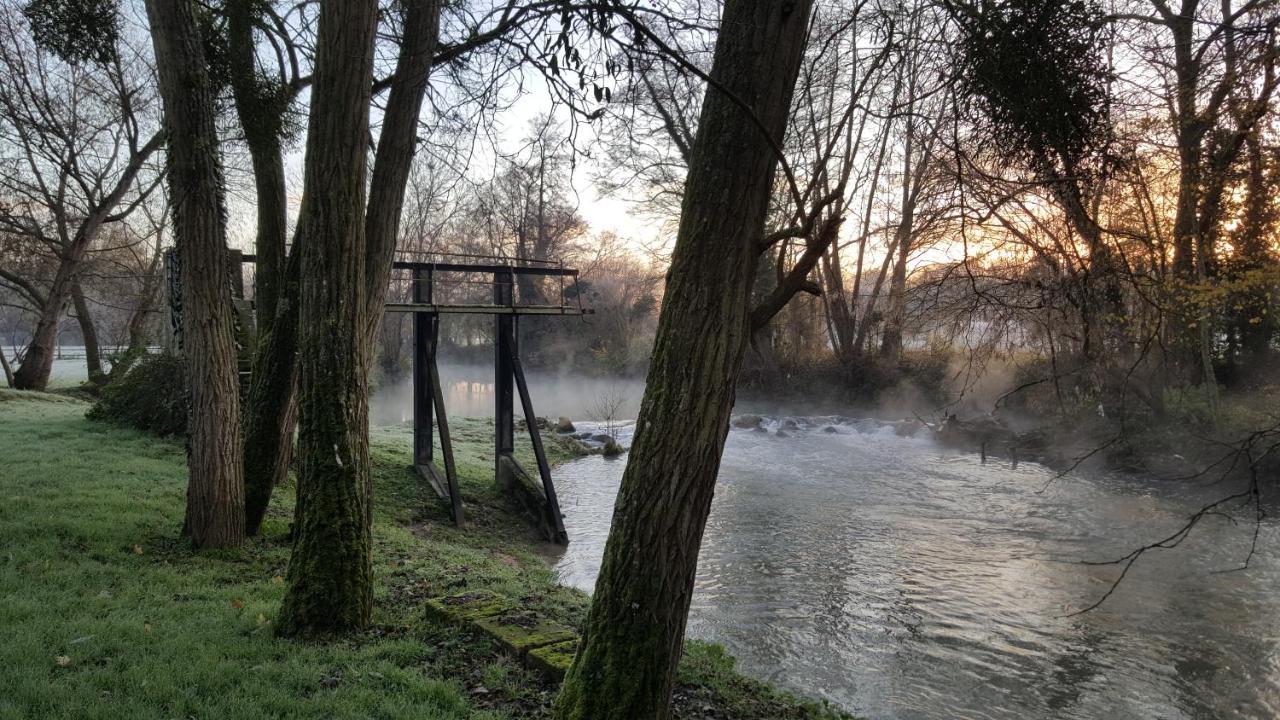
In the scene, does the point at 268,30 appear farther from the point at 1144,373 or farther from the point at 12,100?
the point at 1144,373

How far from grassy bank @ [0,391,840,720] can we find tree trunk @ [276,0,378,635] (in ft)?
1.30

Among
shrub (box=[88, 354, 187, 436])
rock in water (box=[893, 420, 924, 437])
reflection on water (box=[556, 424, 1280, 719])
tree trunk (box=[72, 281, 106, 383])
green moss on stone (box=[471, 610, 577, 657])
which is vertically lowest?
reflection on water (box=[556, 424, 1280, 719])

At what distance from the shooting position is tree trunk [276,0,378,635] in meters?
4.62

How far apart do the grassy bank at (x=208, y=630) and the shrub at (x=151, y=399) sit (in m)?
2.44

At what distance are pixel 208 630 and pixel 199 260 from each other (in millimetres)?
2984

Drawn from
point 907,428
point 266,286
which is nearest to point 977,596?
point 266,286

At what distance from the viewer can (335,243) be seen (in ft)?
15.4

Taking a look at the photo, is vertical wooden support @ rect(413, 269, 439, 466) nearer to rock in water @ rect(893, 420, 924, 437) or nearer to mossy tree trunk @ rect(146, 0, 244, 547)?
mossy tree trunk @ rect(146, 0, 244, 547)

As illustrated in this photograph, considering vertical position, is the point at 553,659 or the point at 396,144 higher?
the point at 396,144

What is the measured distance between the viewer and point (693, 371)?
117 inches

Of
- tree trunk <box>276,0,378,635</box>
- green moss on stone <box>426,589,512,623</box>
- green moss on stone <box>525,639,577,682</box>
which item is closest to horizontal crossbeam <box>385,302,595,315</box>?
tree trunk <box>276,0,378,635</box>

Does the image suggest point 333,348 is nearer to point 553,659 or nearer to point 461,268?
point 553,659

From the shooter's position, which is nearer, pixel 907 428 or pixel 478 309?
pixel 478 309

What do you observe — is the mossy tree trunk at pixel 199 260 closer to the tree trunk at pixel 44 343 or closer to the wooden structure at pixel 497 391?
the wooden structure at pixel 497 391
